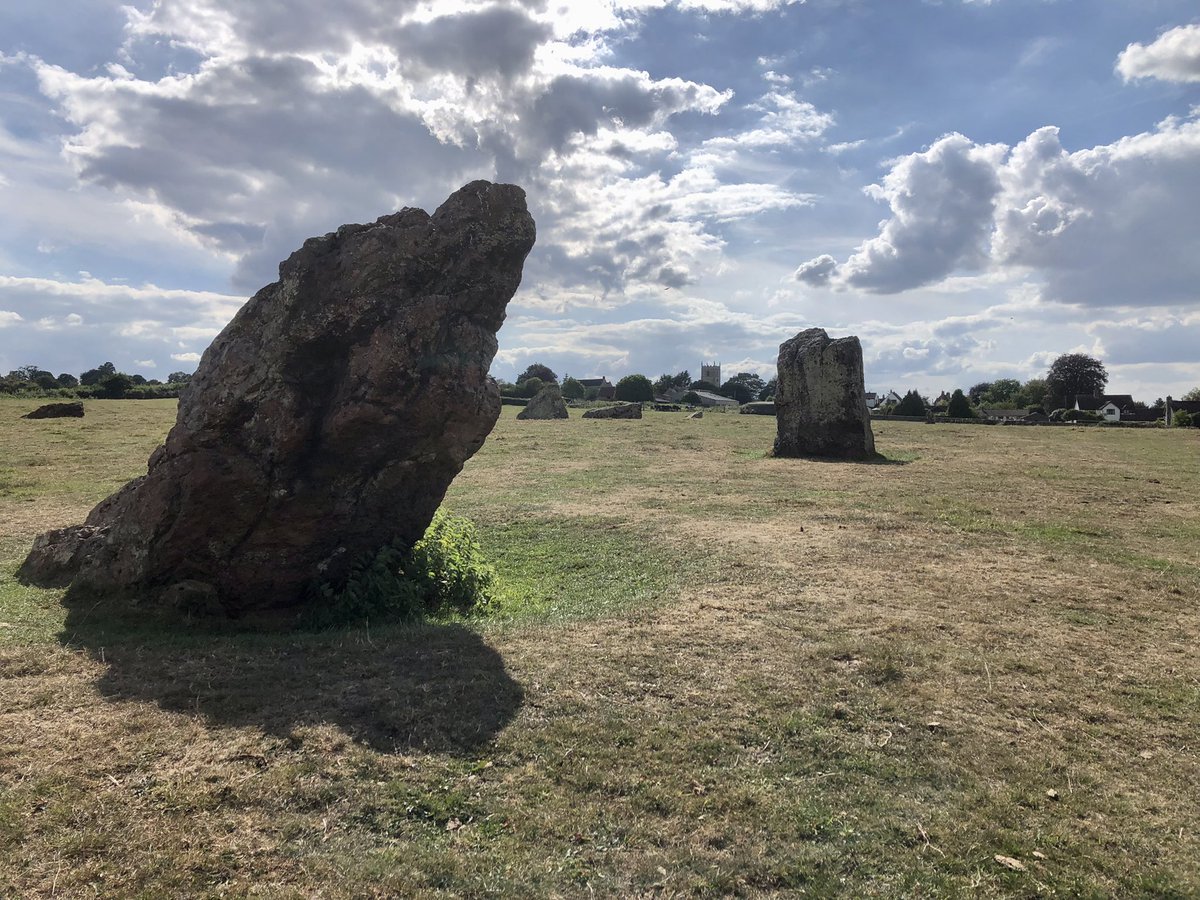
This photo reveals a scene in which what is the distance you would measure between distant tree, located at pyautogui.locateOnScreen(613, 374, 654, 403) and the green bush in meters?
71.3

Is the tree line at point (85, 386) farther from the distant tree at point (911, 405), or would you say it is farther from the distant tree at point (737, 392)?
the distant tree at point (737, 392)

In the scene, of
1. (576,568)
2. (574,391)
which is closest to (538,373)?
(574,391)

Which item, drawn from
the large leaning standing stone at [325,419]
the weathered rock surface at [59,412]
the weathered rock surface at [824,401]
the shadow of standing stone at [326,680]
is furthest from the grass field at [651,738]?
the weathered rock surface at [59,412]

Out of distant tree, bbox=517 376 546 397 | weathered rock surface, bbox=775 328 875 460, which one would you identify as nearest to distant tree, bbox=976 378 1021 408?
distant tree, bbox=517 376 546 397

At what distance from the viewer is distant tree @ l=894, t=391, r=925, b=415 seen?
52.7 meters

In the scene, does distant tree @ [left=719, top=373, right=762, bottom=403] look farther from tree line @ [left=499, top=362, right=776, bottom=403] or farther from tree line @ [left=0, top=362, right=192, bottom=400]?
tree line @ [left=0, top=362, right=192, bottom=400]

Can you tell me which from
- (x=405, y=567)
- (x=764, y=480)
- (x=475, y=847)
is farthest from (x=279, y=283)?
(x=764, y=480)

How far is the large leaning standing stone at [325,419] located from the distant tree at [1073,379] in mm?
97501

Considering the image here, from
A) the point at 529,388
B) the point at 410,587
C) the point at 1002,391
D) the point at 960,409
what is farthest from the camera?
the point at 1002,391

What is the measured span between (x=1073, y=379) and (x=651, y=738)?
101 m

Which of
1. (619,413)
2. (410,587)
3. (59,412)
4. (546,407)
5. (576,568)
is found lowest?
(576,568)

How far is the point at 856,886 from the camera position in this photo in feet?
12.2

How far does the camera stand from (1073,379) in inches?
3551

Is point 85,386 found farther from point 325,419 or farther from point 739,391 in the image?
point 739,391
